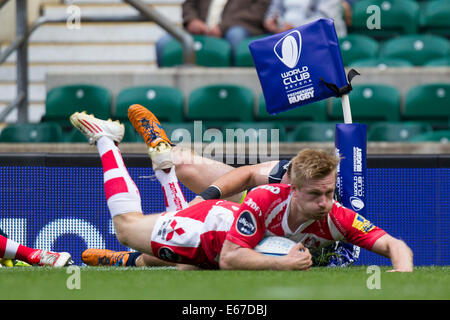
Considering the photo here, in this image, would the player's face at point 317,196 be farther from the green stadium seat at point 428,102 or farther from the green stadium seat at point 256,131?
the green stadium seat at point 428,102

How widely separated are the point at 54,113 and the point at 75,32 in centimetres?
250

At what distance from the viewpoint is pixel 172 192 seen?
5602 mm

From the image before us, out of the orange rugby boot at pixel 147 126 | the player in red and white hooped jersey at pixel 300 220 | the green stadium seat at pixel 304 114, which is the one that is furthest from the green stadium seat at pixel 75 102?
the player in red and white hooped jersey at pixel 300 220

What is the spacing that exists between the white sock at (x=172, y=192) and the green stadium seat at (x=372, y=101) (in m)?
2.83

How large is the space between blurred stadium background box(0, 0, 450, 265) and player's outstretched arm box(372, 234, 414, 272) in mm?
1832

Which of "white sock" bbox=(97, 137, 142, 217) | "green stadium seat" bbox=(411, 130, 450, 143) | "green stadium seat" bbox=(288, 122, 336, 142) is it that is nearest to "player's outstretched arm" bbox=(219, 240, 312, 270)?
"white sock" bbox=(97, 137, 142, 217)

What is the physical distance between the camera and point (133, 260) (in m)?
5.43

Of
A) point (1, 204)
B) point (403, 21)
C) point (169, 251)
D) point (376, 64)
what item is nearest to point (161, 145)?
point (169, 251)

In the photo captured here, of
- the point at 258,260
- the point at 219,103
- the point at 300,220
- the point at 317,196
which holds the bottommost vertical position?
the point at 258,260

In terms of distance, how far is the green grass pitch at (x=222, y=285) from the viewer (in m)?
3.26

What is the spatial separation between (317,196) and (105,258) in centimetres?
189

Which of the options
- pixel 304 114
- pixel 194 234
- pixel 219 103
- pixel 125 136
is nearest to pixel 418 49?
pixel 304 114

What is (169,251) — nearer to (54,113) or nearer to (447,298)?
(447,298)

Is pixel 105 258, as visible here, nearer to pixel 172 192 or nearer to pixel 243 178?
pixel 172 192
